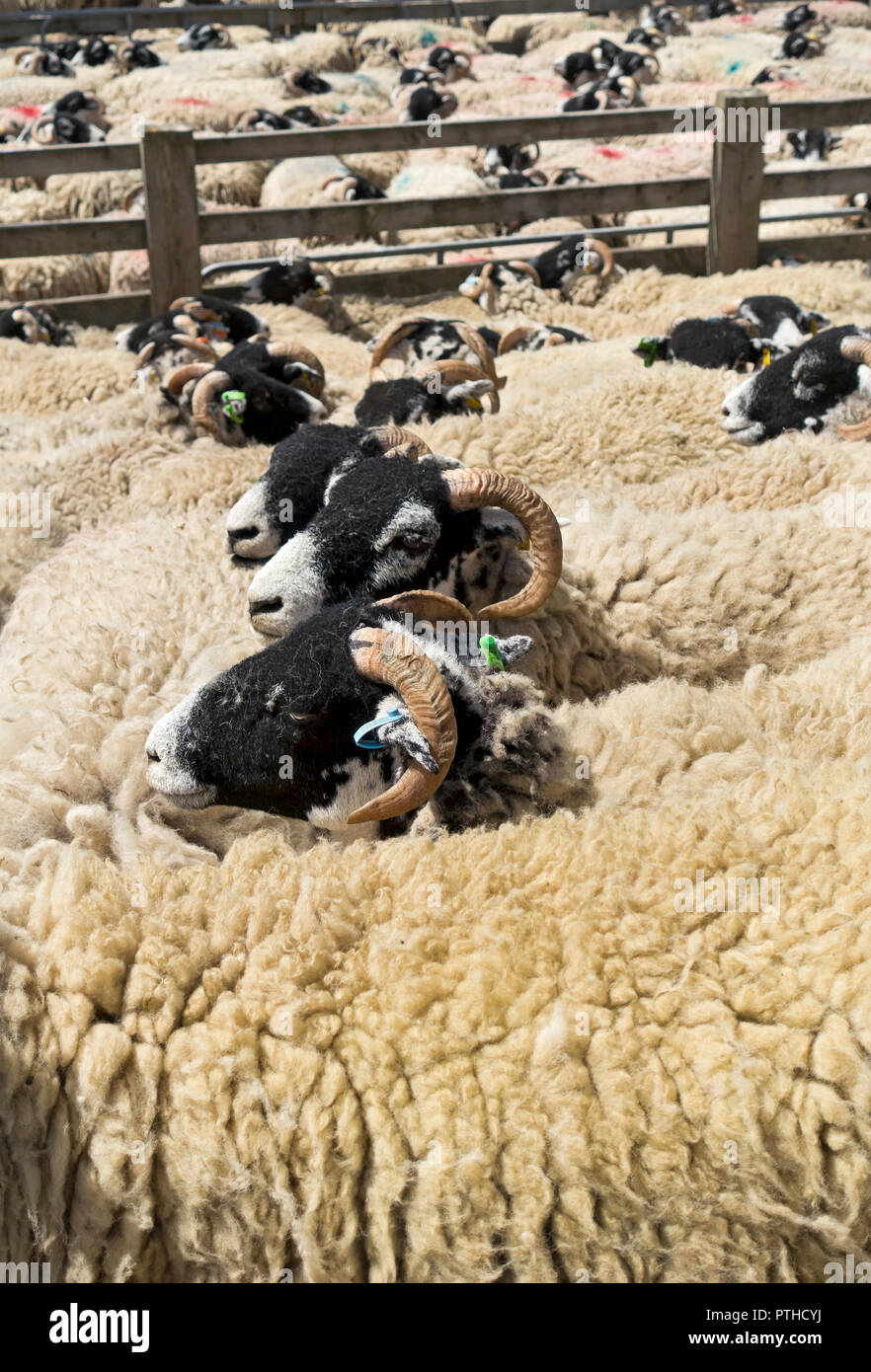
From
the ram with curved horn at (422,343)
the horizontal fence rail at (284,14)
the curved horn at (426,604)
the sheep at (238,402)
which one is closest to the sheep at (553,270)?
the ram with curved horn at (422,343)

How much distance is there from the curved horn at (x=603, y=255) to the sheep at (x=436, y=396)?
134 inches

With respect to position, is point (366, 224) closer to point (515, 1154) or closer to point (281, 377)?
point (281, 377)

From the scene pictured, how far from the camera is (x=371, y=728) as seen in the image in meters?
2.30

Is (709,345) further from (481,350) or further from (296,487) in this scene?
(296,487)

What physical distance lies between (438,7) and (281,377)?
16.1 m

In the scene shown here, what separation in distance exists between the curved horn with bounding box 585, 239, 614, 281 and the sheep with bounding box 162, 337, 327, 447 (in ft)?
10.8

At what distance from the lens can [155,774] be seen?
2.42 meters

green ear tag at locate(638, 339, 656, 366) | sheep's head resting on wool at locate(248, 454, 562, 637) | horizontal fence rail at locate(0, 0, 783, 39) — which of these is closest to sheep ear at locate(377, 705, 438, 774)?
sheep's head resting on wool at locate(248, 454, 562, 637)

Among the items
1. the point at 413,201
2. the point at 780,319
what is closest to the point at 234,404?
the point at 780,319

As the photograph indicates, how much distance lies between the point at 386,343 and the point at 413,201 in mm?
2412

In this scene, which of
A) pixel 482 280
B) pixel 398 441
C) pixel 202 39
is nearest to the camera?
pixel 398 441

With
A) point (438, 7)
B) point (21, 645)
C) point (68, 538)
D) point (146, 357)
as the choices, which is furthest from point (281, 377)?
point (438, 7)

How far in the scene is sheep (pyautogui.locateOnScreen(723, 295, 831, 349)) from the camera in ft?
19.6

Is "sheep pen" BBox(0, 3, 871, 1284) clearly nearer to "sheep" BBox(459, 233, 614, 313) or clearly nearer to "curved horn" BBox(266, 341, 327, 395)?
"curved horn" BBox(266, 341, 327, 395)
